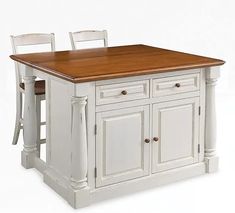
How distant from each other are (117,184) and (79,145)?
0.48 m

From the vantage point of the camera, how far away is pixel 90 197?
4.28 m

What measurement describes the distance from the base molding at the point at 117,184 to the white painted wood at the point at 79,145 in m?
0.08

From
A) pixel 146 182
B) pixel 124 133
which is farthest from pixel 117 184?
pixel 124 133

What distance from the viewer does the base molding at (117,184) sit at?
4242 millimetres

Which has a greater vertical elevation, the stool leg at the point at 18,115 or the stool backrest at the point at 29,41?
the stool backrest at the point at 29,41

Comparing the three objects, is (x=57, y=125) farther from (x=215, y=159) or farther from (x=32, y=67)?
(x=215, y=159)

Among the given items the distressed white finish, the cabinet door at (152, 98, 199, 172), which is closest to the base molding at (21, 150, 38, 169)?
the distressed white finish

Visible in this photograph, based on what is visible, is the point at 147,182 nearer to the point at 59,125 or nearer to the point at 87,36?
the point at 59,125

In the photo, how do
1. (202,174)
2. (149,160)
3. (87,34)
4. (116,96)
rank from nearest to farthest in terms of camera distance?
(116,96)
(149,160)
(202,174)
(87,34)

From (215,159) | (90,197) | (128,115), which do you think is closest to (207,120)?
(215,159)

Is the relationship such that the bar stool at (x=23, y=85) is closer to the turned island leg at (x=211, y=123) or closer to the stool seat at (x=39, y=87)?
the stool seat at (x=39, y=87)

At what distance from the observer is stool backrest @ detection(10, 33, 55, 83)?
538 cm

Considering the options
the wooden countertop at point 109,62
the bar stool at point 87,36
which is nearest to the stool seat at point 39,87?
the wooden countertop at point 109,62

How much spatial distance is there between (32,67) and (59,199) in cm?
109
